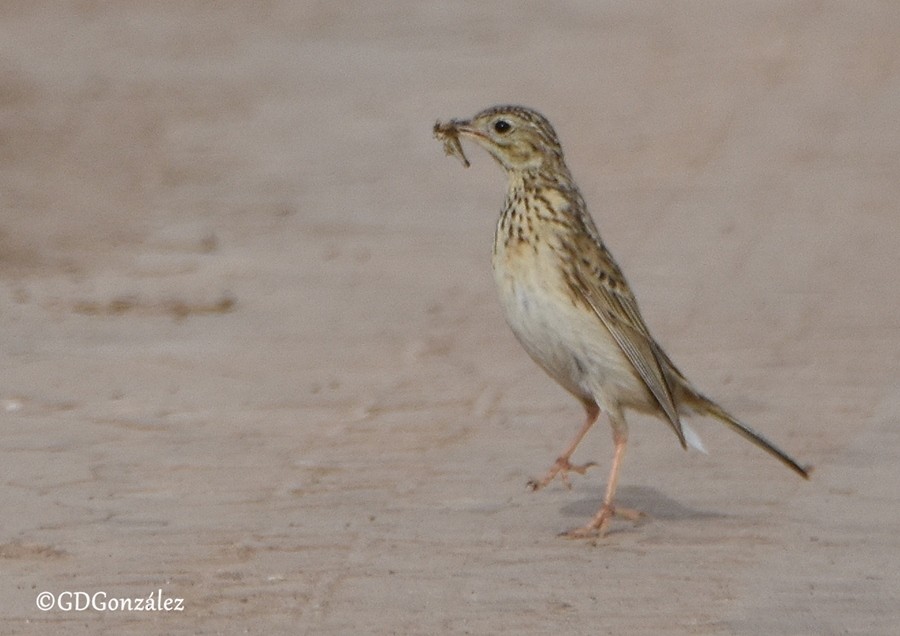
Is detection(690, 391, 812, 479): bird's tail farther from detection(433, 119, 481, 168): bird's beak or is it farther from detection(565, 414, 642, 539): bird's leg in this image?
detection(433, 119, 481, 168): bird's beak

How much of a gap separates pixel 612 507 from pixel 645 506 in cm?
54

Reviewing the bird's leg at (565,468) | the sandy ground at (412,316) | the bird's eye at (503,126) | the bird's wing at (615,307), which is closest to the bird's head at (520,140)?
the bird's eye at (503,126)

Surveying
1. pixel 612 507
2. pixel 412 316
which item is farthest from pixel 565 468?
pixel 412 316

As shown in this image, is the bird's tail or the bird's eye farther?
the bird's eye

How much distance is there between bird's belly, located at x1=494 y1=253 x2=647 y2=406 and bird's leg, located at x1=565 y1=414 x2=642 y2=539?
0.13 m

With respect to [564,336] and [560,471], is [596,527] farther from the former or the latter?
[564,336]

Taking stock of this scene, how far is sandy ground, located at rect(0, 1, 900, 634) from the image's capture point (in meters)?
7.77

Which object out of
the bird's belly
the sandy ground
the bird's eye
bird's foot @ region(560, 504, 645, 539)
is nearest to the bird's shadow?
the sandy ground

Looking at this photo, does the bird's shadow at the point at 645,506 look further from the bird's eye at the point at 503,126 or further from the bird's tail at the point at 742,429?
the bird's eye at the point at 503,126

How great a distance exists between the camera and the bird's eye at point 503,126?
8758 millimetres

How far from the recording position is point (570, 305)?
27.3 feet

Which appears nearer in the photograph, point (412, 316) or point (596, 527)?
point (596, 527)

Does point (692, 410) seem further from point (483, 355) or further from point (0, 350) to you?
point (0, 350)

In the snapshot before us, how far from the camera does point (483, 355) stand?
37.8 ft
